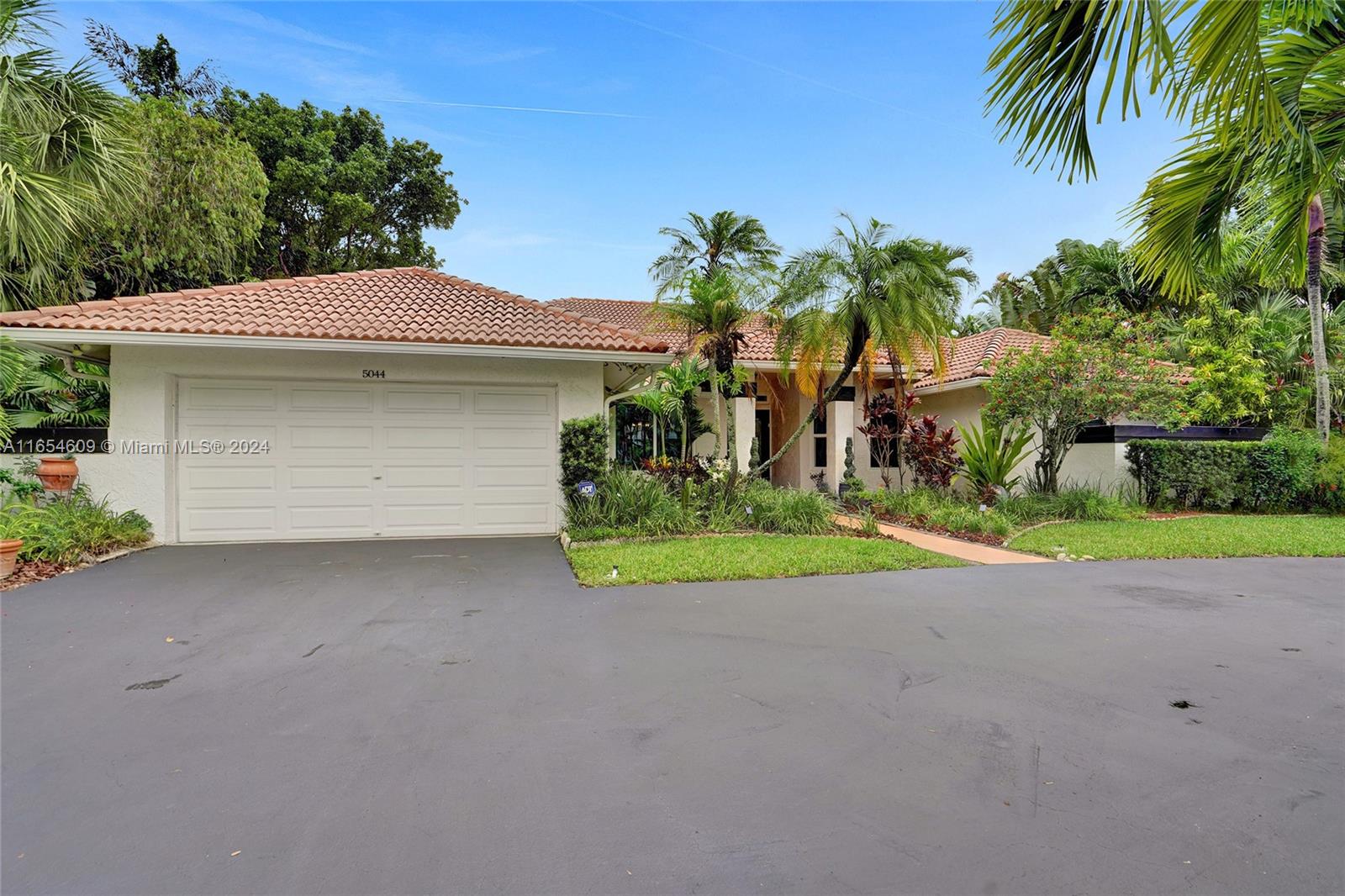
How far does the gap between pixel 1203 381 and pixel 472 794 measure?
1665 cm

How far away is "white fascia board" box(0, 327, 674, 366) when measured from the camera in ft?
26.2

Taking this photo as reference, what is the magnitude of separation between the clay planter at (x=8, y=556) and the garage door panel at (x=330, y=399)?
3417 mm

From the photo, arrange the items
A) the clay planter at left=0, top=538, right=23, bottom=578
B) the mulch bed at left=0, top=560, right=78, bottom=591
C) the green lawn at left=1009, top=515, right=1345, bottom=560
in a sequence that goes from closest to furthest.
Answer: the mulch bed at left=0, top=560, right=78, bottom=591
the clay planter at left=0, top=538, right=23, bottom=578
the green lawn at left=1009, top=515, right=1345, bottom=560

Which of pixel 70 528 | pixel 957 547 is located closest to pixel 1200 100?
pixel 957 547

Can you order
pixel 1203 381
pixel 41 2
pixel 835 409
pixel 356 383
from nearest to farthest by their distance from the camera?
pixel 41 2, pixel 356 383, pixel 1203 381, pixel 835 409

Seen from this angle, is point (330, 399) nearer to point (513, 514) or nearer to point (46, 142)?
point (513, 514)

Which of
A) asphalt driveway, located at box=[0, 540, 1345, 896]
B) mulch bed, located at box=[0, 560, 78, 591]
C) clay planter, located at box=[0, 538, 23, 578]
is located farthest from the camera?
clay planter, located at box=[0, 538, 23, 578]

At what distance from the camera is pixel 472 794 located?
2680mm

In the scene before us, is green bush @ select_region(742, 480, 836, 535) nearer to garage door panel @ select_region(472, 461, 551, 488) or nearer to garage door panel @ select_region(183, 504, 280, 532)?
garage door panel @ select_region(472, 461, 551, 488)

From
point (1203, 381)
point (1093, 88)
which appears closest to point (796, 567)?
point (1093, 88)

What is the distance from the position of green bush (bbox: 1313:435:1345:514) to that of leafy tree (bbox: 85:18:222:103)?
29.4 m

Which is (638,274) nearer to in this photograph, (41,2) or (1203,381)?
(41,2)

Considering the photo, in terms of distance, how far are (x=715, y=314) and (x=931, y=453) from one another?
6.18 m

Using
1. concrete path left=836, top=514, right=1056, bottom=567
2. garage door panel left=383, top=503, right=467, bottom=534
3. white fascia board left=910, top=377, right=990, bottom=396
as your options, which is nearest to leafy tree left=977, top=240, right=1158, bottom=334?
white fascia board left=910, top=377, right=990, bottom=396
